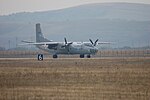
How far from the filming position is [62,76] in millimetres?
41156

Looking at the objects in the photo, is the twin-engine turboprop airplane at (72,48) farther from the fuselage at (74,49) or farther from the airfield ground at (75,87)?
the airfield ground at (75,87)

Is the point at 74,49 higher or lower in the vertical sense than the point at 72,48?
lower

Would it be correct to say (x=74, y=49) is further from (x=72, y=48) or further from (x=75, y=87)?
(x=75, y=87)

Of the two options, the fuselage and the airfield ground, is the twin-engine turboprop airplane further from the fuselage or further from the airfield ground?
the airfield ground

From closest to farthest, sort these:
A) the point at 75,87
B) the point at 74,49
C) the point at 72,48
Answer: the point at 75,87 < the point at 74,49 < the point at 72,48

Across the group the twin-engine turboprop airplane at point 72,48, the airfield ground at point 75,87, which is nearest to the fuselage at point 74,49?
the twin-engine turboprop airplane at point 72,48

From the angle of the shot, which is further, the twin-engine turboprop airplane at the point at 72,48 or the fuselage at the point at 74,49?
the twin-engine turboprop airplane at the point at 72,48

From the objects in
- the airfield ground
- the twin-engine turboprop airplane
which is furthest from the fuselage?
the airfield ground

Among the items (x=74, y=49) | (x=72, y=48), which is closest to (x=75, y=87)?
(x=74, y=49)

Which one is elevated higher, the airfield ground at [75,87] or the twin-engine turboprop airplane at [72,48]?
the twin-engine turboprop airplane at [72,48]

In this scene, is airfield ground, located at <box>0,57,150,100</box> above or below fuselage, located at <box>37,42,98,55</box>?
below

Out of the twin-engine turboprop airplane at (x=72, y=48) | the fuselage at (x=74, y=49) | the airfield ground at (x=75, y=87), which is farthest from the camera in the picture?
the twin-engine turboprop airplane at (x=72, y=48)

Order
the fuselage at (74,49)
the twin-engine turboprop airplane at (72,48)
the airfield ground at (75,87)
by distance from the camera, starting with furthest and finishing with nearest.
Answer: the twin-engine turboprop airplane at (72,48) → the fuselage at (74,49) → the airfield ground at (75,87)

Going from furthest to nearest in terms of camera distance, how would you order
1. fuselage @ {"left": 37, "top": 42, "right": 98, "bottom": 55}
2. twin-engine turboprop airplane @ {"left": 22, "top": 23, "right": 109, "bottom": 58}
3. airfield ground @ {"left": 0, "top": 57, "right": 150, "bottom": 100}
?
twin-engine turboprop airplane @ {"left": 22, "top": 23, "right": 109, "bottom": 58} < fuselage @ {"left": 37, "top": 42, "right": 98, "bottom": 55} < airfield ground @ {"left": 0, "top": 57, "right": 150, "bottom": 100}
